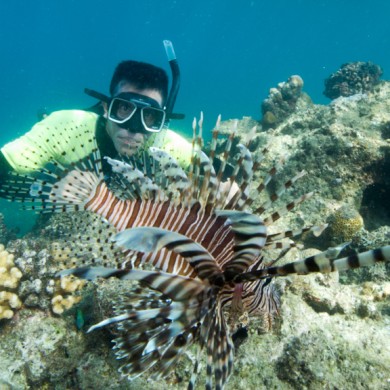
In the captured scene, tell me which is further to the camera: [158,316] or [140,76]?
[140,76]

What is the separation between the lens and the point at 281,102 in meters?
9.20

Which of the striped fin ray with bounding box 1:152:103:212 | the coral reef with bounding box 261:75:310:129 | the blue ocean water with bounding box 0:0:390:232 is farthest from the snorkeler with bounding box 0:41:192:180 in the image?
the blue ocean water with bounding box 0:0:390:232

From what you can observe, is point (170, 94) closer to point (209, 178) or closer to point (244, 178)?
point (209, 178)

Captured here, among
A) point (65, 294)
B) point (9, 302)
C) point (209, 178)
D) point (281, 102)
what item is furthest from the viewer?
point (281, 102)

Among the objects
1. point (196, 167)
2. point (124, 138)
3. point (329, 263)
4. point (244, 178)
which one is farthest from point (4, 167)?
point (329, 263)

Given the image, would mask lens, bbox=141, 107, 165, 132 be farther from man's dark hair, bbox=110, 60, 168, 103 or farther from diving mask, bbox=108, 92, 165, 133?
man's dark hair, bbox=110, 60, 168, 103

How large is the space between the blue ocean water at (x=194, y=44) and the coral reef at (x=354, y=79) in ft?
232

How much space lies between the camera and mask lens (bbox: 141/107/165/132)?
468 centimetres

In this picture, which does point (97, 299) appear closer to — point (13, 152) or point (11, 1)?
point (13, 152)

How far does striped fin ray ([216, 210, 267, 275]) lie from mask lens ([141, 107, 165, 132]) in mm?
3587

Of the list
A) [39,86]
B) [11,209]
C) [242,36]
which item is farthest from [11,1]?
[11,209]

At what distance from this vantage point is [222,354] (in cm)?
173

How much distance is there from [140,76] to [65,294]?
11.0ft

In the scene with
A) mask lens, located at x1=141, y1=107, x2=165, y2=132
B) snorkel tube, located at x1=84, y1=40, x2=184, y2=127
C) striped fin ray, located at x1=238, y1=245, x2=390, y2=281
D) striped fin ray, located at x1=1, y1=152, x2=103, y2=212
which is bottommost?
striped fin ray, located at x1=238, y1=245, x2=390, y2=281
